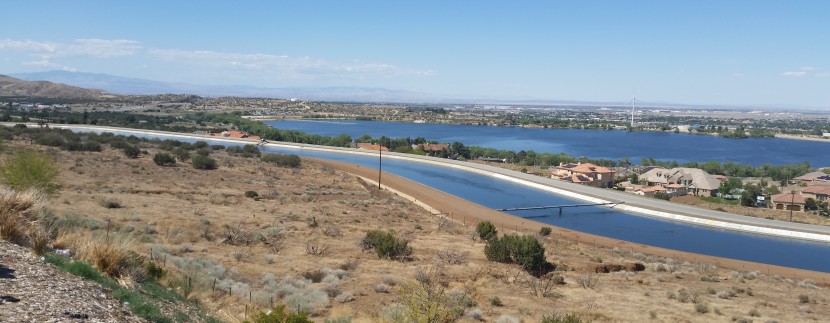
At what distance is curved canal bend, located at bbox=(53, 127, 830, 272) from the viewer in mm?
31125

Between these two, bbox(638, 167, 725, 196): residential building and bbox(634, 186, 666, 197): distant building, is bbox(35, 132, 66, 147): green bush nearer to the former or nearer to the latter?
bbox(634, 186, 666, 197): distant building

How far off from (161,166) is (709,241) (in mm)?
31689

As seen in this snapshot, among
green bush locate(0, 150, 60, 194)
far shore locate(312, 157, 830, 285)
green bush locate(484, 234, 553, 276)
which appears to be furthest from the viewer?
far shore locate(312, 157, 830, 285)

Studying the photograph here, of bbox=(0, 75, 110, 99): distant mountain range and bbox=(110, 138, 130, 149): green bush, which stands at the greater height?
bbox=(0, 75, 110, 99): distant mountain range

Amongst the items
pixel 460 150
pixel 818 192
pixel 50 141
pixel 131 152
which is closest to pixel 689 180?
pixel 818 192

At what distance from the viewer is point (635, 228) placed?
1453 inches

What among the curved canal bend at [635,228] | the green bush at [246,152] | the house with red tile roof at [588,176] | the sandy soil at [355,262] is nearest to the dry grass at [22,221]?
the sandy soil at [355,262]

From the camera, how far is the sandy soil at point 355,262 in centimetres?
1124

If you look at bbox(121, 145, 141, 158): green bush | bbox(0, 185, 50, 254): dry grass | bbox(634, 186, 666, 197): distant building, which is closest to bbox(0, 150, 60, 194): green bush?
bbox(0, 185, 50, 254): dry grass

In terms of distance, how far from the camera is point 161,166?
35.8m

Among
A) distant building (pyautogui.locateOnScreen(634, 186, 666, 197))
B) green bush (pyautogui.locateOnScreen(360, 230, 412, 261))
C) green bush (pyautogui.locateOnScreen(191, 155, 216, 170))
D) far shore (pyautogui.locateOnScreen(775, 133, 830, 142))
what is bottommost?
distant building (pyautogui.locateOnScreen(634, 186, 666, 197))

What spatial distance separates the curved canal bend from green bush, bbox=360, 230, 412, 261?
20.0m

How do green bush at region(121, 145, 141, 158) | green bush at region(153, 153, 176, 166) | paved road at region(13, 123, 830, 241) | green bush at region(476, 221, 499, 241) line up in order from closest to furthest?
green bush at region(476, 221, 499, 241)
green bush at region(153, 153, 176, 166)
paved road at region(13, 123, 830, 241)
green bush at region(121, 145, 141, 158)

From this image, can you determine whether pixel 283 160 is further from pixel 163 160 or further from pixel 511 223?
pixel 511 223
